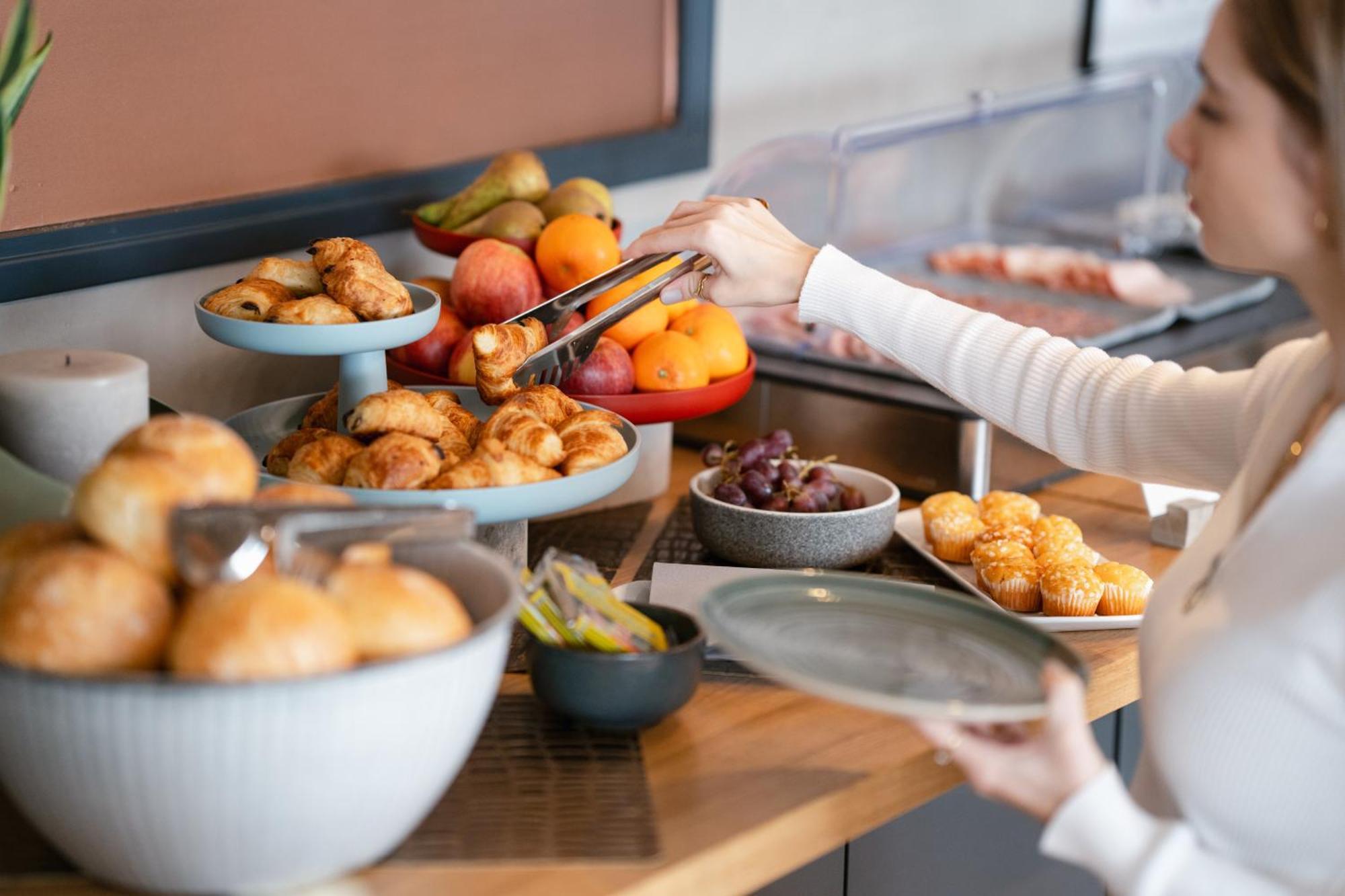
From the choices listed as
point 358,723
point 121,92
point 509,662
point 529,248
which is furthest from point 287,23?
point 358,723

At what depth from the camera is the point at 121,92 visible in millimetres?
1542

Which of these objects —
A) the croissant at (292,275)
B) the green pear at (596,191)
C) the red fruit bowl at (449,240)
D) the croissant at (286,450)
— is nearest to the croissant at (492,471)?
the croissant at (286,450)

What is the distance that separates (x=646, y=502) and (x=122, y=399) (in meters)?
0.72

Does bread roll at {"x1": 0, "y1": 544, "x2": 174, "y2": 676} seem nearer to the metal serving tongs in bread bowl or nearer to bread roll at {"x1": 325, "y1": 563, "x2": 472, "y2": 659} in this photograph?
bread roll at {"x1": 325, "y1": 563, "x2": 472, "y2": 659}

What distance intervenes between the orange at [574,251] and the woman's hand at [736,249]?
0.12m

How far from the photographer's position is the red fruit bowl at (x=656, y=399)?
152cm

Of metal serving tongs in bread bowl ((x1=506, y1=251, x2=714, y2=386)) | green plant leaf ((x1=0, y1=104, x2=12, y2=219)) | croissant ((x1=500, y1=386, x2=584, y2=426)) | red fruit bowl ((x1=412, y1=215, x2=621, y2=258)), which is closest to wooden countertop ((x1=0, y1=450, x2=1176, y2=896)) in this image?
croissant ((x1=500, y1=386, x2=584, y2=426))

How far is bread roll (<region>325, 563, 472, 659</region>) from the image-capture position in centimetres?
85

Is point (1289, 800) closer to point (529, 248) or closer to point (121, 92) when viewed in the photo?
point (529, 248)

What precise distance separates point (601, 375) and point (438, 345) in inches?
6.8

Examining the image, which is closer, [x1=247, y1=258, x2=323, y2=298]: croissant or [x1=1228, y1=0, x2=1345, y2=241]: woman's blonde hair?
[x1=1228, y1=0, x2=1345, y2=241]: woman's blonde hair

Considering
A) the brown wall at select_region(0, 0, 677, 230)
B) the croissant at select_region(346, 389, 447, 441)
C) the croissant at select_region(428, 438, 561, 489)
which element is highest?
the brown wall at select_region(0, 0, 677, 230)

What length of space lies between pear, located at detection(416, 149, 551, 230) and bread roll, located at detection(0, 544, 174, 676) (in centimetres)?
91

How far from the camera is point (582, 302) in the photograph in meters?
1.45
